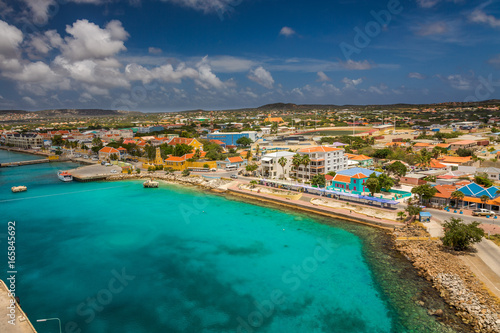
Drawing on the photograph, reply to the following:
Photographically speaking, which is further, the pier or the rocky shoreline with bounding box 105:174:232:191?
the rocky shoreline with bounding box 105:174:232:191

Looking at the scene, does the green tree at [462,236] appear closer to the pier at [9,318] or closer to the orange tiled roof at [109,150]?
the pier at [9,318]

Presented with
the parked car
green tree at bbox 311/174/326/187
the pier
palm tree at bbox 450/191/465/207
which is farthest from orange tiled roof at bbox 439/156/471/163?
the pier

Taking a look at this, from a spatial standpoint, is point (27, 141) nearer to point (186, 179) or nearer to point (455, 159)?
point (186, 179)

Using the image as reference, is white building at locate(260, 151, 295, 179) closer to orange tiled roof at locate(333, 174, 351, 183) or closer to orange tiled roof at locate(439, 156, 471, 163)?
orange tiled roof at locate(333, 174, 351, 183)

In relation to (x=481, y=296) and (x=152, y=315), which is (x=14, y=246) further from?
(x=481, y=296)

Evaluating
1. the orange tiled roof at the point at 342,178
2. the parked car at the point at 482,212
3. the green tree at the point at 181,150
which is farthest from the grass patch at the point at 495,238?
the green tree at the point at 181,150

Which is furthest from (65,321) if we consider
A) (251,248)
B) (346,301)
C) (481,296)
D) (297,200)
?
(297,200)
